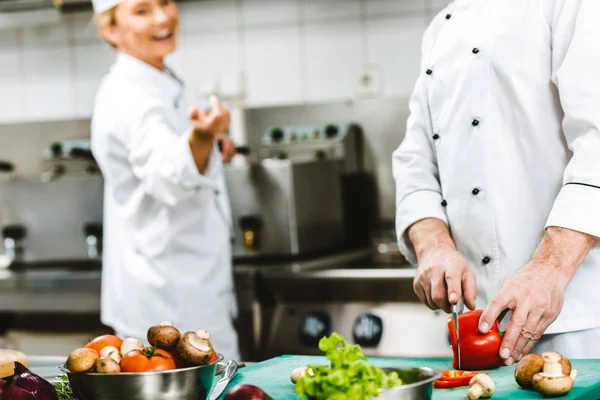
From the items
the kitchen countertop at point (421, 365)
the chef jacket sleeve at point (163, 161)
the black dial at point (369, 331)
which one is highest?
the chef jacket sleeve at point (163, 161)

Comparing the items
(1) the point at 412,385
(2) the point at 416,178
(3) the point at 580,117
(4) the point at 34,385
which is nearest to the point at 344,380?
(1) the point at 412,385

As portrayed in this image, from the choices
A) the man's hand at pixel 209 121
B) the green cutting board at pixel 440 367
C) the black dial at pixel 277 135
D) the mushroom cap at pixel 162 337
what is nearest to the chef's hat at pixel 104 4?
the man's hand at pixel 209 121

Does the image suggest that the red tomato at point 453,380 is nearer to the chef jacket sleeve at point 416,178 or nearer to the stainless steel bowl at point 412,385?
the stainless steel bowl at point 412,385

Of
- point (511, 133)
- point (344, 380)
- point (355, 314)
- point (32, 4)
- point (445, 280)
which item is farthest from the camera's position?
point (32, 4)

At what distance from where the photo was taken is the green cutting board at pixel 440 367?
1281 millimetres

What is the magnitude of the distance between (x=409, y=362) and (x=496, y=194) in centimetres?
37

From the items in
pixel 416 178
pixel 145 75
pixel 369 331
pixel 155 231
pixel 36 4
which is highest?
pixel 36 4

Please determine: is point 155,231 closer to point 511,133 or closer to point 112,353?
point 511,133

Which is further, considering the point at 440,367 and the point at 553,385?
the point at 440,367

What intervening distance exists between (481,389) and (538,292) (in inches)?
10.1

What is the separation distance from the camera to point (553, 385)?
123 cm

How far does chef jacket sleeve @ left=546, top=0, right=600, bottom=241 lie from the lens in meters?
1.48

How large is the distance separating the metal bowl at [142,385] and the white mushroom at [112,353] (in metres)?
0.04

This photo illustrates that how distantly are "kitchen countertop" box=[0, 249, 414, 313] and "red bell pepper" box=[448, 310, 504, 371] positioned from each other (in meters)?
1.42
